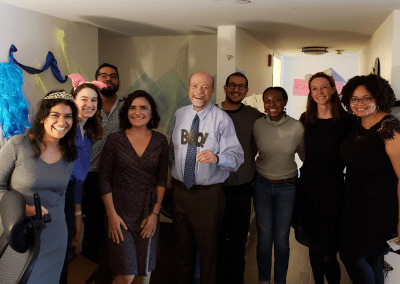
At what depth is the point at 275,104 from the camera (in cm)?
264

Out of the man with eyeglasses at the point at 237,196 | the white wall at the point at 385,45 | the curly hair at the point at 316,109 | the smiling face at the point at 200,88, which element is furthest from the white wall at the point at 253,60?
the smiling face at the point at 200,88

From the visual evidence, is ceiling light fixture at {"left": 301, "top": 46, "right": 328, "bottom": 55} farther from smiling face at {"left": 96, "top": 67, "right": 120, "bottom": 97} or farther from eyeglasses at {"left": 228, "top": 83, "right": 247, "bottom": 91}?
smiling face at {"left": 96, "top": 67, "right": 120, "bottom": 97}

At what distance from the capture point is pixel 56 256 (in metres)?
1.83

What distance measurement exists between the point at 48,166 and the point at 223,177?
1106 mm

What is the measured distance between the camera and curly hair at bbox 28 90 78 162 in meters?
1.79

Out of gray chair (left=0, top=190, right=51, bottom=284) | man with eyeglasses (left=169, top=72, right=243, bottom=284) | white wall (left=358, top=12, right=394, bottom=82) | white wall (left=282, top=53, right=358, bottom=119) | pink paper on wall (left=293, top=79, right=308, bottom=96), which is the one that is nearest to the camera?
gray chair (left=0, top=190, right=51, bottom=284)

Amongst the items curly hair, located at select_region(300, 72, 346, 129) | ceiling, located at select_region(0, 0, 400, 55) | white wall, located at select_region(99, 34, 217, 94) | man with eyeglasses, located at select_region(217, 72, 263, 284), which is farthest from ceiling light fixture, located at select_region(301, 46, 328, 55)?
curly hair, located at select_region(300, 72, 346, 129)

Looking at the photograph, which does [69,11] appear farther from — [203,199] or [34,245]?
[34,245]

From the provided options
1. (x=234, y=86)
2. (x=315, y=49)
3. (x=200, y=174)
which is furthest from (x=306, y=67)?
(x=200, y=174)

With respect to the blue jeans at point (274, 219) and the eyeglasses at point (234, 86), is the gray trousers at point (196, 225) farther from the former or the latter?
the eyeglasses at point (234, 86)

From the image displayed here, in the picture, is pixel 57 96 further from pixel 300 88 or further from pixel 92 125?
pixel 300 88

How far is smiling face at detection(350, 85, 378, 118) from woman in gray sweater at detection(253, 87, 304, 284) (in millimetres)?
449

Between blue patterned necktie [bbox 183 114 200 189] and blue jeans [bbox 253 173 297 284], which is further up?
blue patterned necktie [bbox 183 114 200 189]

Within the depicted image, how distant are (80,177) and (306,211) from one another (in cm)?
150
